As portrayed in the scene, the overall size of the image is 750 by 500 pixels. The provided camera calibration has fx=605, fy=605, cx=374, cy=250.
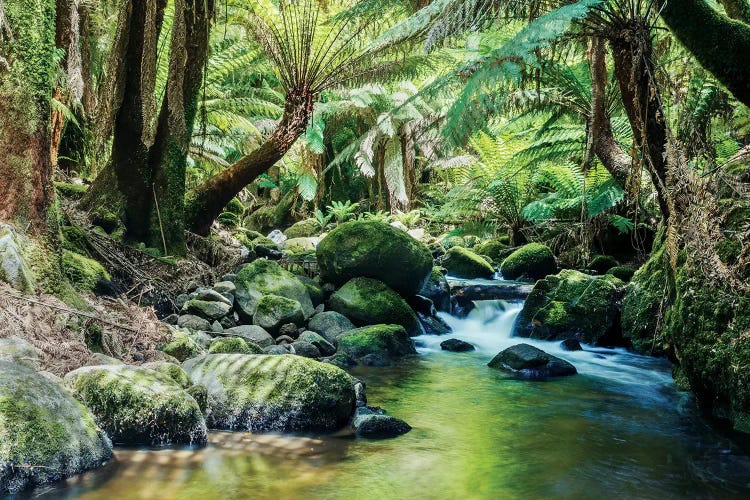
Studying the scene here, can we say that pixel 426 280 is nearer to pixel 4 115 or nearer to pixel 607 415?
pixel 607 415

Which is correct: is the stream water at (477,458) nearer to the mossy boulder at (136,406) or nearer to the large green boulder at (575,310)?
the mossy boulder at (136,406)

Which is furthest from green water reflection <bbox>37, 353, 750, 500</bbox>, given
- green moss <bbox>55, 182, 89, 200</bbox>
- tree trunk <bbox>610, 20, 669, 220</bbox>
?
green moss <bbox>55, 182, 89, 200</bbox>

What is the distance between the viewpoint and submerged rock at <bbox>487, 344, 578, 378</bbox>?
4418mm

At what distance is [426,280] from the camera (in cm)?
638

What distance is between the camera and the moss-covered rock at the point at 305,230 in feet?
42.6

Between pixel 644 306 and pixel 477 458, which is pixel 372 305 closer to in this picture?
pixel 644 306

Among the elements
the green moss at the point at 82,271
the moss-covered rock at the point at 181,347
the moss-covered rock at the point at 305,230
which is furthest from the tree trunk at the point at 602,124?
the moss-covered rock at the point at 305,230

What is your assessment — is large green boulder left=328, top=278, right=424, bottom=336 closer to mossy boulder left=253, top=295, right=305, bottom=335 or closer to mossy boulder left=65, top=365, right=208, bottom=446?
mossy boulder left=253, top=295, right=305, bottom=335

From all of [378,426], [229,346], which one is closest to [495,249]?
[229,346]

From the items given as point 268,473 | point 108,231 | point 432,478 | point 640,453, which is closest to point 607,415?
point 640,453

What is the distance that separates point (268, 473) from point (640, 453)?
5.65 ft

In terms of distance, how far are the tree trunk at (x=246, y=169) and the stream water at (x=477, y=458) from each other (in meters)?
3.16

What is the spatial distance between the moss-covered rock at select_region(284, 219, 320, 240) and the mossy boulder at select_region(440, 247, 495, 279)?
4932mm

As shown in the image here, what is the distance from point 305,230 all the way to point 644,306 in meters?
9.08
